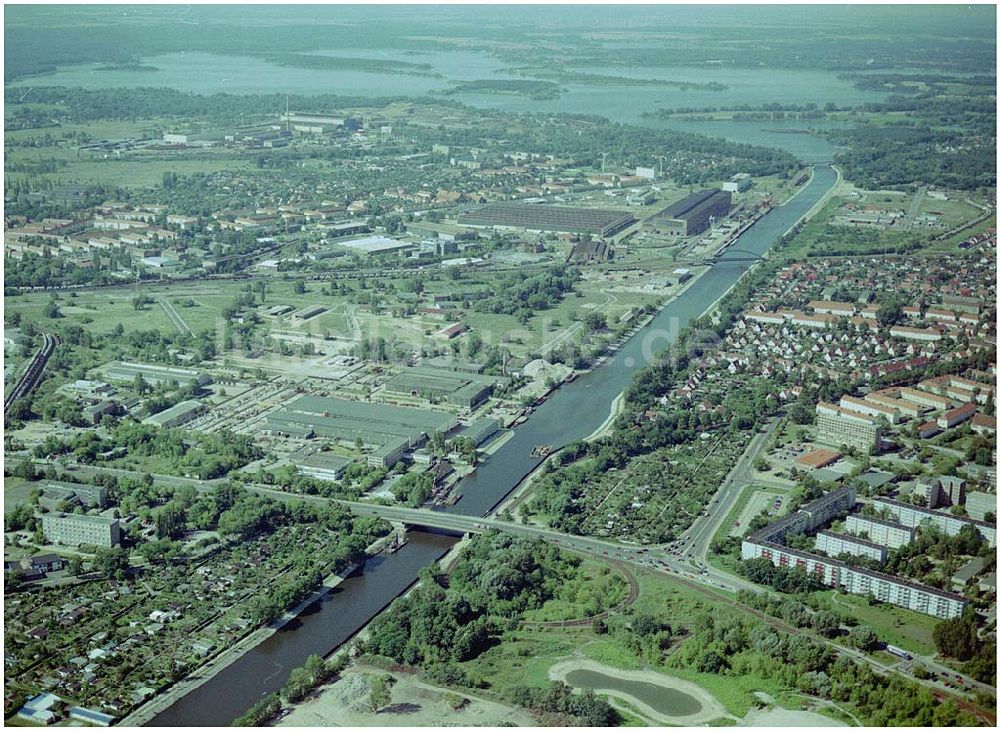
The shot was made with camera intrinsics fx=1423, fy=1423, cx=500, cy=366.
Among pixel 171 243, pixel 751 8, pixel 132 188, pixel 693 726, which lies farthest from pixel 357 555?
pixel 751 8

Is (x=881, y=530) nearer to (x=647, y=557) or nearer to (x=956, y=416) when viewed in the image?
(x=647, y=557)

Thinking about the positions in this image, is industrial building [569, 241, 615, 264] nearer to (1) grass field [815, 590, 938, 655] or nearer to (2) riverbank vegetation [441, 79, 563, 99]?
(1) grass field [815, 590, 938, 655]

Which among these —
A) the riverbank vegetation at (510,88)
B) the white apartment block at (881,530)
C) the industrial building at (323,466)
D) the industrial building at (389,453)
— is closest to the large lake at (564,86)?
the riverbank vegetation at (510,88)

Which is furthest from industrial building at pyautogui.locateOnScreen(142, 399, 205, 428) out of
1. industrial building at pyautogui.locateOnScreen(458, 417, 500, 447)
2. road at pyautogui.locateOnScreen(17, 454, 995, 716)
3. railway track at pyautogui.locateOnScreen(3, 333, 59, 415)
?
industrial building at pyautogui.locateOnScreen(458, 417, 500, 447)

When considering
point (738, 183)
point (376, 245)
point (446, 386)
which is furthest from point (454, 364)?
point (738, 183)

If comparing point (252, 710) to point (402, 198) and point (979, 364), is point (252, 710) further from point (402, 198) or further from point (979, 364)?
point (402, 198)

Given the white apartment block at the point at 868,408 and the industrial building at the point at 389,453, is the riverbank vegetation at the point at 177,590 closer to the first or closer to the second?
the industrial building at the point at 389,453
